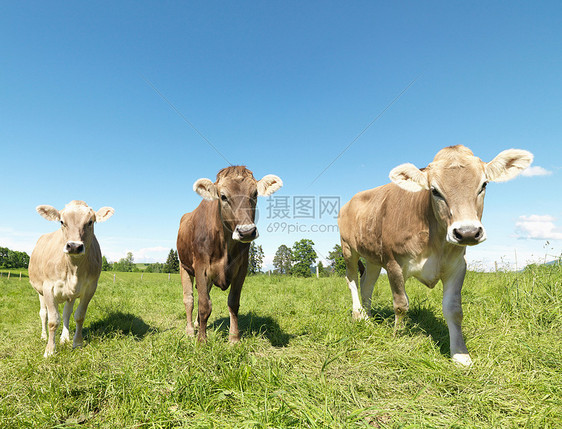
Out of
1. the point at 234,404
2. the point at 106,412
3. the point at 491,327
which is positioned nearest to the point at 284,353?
the point at 234,404

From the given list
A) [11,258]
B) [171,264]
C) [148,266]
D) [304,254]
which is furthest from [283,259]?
[11,258]

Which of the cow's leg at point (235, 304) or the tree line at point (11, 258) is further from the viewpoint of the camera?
the tree line at point (11, 258)

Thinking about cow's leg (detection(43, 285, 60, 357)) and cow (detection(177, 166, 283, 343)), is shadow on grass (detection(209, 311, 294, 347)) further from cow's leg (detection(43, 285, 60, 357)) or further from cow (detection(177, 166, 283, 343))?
cow's leg (detection(43, 285, 60, 357))

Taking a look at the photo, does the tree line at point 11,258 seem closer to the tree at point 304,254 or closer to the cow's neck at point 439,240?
the tree at point 304,254

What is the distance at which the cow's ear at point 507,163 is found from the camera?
139 inches

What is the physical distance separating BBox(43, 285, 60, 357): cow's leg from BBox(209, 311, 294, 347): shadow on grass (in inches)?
97.3

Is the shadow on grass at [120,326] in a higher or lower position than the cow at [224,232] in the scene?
lower

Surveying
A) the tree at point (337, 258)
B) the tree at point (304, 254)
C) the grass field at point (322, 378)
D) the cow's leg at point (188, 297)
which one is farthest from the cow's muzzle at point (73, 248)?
the tree at point (304, 254)

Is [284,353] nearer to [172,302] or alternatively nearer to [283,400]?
[283,400]

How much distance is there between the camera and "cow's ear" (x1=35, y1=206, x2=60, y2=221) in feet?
17.3

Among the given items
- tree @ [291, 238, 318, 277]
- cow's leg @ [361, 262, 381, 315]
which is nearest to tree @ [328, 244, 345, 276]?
tree @ [291, 238, 318, 277]

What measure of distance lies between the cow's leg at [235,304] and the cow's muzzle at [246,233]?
1.10m

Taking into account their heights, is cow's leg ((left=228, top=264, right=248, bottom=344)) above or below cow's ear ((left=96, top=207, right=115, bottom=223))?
below

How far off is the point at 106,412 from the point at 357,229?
15.1 ft
